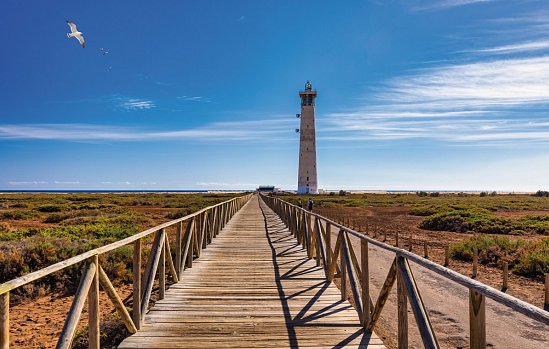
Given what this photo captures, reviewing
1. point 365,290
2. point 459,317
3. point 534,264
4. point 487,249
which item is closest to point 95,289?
point 365,290

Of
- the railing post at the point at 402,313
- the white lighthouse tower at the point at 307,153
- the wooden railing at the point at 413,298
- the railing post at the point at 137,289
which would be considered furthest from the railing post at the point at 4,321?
the white lighthouse tower at the point at 307,153

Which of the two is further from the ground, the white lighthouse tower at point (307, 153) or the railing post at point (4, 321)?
the white lighthouse tower at point (307, 153)

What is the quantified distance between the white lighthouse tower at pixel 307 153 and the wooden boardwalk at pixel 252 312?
48.2 metres

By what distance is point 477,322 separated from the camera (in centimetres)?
252

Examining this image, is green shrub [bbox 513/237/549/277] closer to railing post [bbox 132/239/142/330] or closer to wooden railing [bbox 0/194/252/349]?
wooden railing [bbox 0/194/252/349]

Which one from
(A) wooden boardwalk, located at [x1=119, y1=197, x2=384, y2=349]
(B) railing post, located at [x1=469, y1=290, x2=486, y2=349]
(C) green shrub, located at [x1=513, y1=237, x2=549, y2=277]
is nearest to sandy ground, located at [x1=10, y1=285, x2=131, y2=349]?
(A) wooden boardwalk, located at [x1=119, y1=197, x2=384, y2=349]

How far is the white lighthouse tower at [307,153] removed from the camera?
56438 mm

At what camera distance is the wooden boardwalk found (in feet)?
13.5

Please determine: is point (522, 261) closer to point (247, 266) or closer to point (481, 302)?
point (247, 266)

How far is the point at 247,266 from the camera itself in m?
8.20

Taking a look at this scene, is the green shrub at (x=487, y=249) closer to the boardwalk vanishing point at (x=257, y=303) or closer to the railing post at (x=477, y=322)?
the boardwalk vanishing point at (x=257, y=303)

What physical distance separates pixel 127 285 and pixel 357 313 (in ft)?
20.6

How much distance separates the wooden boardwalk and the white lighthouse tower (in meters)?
48.2

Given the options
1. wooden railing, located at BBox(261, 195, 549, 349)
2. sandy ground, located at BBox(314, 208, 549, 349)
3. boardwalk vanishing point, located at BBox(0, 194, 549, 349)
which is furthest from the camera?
sandy ground, located at BBox(314, 208, 549, 349)
